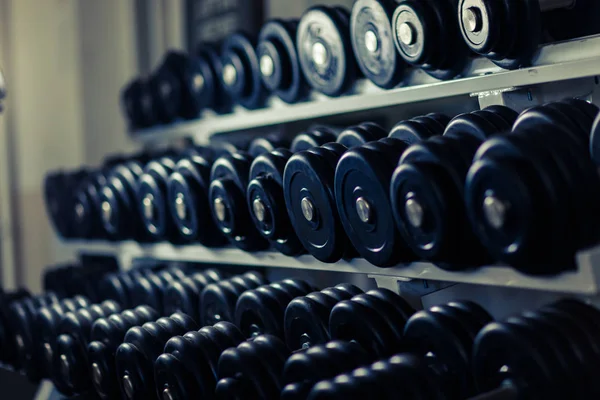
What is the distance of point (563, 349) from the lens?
1067 mm

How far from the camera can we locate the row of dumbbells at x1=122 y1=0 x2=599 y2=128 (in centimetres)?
145

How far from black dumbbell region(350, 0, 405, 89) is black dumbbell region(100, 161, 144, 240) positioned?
0.98 metres

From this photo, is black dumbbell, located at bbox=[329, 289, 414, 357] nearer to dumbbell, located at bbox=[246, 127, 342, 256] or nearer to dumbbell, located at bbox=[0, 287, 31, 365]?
dumbbell, located at bbox=[246, 127, 342, 256]

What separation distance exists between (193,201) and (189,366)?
63 centimetres

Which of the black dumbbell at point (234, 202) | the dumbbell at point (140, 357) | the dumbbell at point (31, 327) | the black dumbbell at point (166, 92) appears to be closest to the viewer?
the dumbbell at point (140, 357)

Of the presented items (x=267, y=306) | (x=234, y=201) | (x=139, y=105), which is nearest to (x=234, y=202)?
(x=234, y=201)

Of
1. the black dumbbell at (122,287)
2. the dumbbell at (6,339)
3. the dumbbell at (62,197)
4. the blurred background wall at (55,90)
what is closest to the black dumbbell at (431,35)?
the black dumbbell at (122,287)

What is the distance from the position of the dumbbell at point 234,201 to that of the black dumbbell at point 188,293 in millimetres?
244

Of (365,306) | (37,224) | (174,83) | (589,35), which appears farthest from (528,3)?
(37,224)

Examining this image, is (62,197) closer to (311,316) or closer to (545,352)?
(311,316)

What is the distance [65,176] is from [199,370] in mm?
1739

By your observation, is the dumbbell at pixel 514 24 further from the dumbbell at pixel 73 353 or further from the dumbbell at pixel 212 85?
the dumbbell at pixel 73 353

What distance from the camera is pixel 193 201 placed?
197cm

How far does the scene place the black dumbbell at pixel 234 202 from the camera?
1.83m
